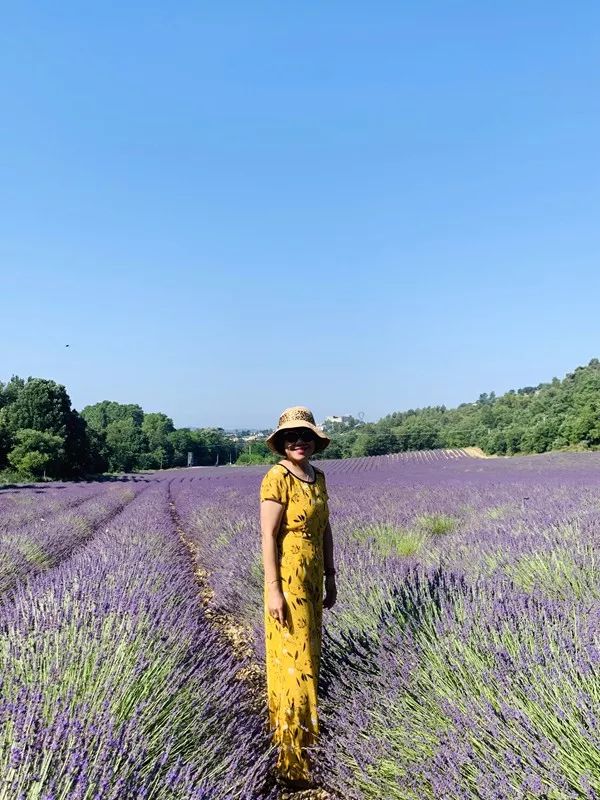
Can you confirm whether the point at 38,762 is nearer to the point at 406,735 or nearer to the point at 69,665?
the point at 69,665

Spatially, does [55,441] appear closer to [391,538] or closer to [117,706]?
[391,538]

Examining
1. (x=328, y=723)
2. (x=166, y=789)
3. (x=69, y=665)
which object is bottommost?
(x=328, y=723)

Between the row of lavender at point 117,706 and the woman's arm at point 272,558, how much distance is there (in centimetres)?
30

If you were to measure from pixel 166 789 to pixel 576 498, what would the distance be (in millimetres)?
6469

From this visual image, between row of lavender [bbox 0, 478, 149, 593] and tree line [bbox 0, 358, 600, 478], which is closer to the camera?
row of lavender [bbox 0, 478, 149, 593]

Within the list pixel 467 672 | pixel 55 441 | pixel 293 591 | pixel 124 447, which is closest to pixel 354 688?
pixel 293 591

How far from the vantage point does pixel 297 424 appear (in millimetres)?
2297

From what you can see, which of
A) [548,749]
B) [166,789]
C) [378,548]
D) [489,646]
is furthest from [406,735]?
[378,548]

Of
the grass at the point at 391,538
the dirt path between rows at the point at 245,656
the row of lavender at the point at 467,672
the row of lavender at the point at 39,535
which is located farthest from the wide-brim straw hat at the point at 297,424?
the row of lavender at the point at 39,535

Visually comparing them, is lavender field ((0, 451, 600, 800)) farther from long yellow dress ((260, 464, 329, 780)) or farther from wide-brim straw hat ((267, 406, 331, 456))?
wide-brim straw hat ((267, 406, 331, 456))

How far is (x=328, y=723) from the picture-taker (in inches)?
85.8

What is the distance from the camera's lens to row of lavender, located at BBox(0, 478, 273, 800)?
128 cm

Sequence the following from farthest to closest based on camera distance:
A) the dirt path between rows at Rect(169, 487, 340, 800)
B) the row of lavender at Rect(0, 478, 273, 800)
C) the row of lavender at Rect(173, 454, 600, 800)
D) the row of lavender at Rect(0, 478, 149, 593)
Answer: the row of lavender at Rect(0, 478, 149, 593), the dirt path between rows at Rect(169, 487, 340, 800), the row of lavender at Rect(173, 454, 600, 800), the row of lavender at Rect(0, 478, 273, 800)

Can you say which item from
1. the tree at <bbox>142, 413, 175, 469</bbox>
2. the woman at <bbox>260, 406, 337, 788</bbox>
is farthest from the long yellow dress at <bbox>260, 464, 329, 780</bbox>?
the tree at <bbox>142, 413, 175, 469</bbox>
